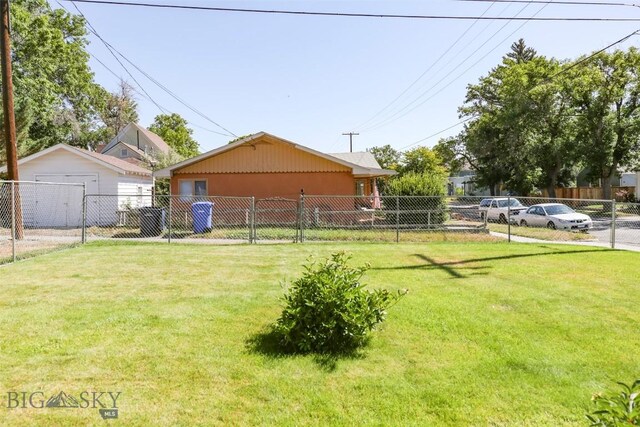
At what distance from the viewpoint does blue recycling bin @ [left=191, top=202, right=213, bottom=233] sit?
16.0 metres

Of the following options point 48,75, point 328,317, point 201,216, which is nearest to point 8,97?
point 201,216

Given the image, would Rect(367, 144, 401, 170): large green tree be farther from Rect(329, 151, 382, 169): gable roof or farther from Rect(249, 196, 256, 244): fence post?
Rect(249, 196, 256, 244): fence post

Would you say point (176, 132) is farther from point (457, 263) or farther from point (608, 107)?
point (457, 263)

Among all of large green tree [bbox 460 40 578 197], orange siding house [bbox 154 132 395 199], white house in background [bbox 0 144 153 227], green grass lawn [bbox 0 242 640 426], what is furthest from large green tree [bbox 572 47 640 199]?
white house in background [bbox 0 144 153 227]

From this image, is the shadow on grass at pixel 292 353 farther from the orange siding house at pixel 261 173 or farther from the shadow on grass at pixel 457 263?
the orange siding house at pixel 261 173

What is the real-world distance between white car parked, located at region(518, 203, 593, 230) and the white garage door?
19.5 metres

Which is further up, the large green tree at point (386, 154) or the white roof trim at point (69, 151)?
the large green tree at point (386, 154)

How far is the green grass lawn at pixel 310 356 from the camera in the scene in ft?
10.2

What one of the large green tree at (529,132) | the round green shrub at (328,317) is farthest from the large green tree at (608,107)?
the round green shrub at (328,317)

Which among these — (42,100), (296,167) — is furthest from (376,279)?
(42,100)

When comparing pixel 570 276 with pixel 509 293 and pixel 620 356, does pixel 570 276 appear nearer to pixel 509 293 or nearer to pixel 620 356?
pixel 509 293

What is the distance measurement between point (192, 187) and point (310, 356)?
17386mm

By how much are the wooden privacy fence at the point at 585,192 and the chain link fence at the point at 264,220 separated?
53.7 feet

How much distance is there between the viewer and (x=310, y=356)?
4.04 m
